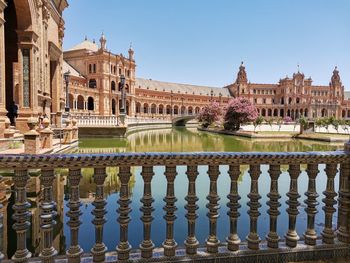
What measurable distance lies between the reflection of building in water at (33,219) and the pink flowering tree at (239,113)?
3180 centimetres

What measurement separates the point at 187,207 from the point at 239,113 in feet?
115

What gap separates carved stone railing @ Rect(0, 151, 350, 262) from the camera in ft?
8.57

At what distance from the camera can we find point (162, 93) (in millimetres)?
84312

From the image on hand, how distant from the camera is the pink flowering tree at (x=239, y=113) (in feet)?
121

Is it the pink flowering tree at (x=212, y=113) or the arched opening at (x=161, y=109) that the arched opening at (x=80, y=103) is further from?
the arched opening at (x=161, y=109)

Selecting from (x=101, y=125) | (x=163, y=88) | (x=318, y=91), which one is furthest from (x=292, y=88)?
(x=101, y=125)

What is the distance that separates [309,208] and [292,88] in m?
107

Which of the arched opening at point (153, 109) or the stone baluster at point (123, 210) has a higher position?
the arched opening at point (153, 109)

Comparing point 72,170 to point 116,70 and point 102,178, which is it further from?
point 116,70

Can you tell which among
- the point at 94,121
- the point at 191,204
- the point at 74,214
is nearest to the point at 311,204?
the point at 191,204

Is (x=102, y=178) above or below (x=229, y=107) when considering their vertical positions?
below

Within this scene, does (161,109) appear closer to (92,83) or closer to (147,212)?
(92,83)

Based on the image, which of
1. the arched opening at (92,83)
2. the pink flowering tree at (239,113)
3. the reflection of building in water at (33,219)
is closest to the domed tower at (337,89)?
the pink flowering tree at (239,113)

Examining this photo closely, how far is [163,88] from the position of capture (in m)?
88.5
